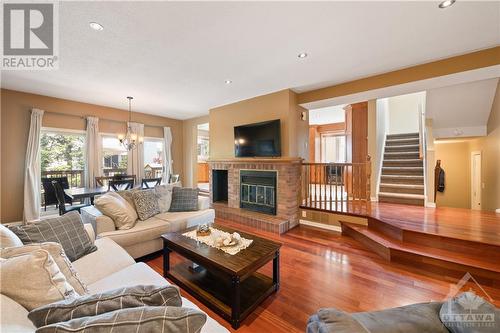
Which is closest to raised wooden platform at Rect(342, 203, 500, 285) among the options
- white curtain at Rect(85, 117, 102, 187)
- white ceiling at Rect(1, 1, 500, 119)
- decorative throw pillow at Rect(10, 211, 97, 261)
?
white ceiling at Rect(1, 1, 500, 119)

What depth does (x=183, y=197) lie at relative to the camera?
11.3 ft

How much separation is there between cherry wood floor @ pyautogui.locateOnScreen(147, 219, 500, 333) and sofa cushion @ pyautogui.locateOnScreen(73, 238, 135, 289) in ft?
2.28

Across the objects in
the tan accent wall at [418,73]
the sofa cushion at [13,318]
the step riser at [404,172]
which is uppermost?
the tan accent wall at [418,73]

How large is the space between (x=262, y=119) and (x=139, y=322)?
13.1ft

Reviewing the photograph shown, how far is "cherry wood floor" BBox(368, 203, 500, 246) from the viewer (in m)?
2.58

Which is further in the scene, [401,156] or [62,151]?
[401,156]

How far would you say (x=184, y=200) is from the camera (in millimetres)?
3422

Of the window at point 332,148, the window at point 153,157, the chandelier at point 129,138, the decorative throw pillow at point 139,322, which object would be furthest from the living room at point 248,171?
the window at point 332,148

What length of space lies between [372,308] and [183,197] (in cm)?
289

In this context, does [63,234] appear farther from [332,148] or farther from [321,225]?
[332,148]

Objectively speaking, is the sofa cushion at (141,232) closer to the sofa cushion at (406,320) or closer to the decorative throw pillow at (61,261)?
the decorative throw pillow at (61,261)

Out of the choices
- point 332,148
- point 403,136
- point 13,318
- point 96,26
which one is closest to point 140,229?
point 13,318

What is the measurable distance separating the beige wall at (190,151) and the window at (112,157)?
1.83 meters

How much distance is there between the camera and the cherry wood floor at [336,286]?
174cm
